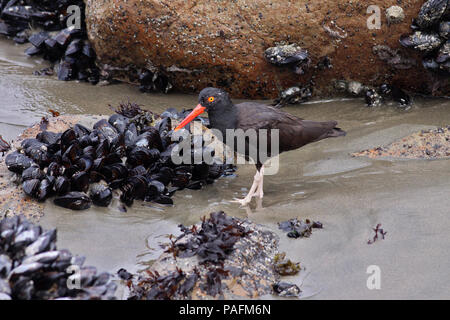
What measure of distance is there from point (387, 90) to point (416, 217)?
3.22m

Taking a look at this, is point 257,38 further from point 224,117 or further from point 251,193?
point 251,193

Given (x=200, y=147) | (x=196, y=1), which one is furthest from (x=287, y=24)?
(x=200, y=147)

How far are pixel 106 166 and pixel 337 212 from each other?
88.6 inches

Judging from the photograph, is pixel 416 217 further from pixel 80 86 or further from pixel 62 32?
pixel 62 32

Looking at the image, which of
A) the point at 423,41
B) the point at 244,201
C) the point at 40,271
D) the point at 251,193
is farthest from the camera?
the point at 423,41

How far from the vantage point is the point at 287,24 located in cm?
680

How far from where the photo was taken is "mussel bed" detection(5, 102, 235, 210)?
14.6ft

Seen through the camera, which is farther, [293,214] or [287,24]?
[287,24]

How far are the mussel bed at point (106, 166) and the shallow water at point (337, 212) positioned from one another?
5.4 inches

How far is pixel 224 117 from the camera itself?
5.33 metres

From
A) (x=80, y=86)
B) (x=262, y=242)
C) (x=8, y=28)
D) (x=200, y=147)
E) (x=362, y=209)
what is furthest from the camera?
(x=8, y=28)

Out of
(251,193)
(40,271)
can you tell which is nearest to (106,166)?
(251,193)

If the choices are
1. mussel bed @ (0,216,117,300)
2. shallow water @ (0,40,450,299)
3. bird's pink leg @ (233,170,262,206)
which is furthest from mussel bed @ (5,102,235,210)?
mussel bed @ (0,216,117,300)
